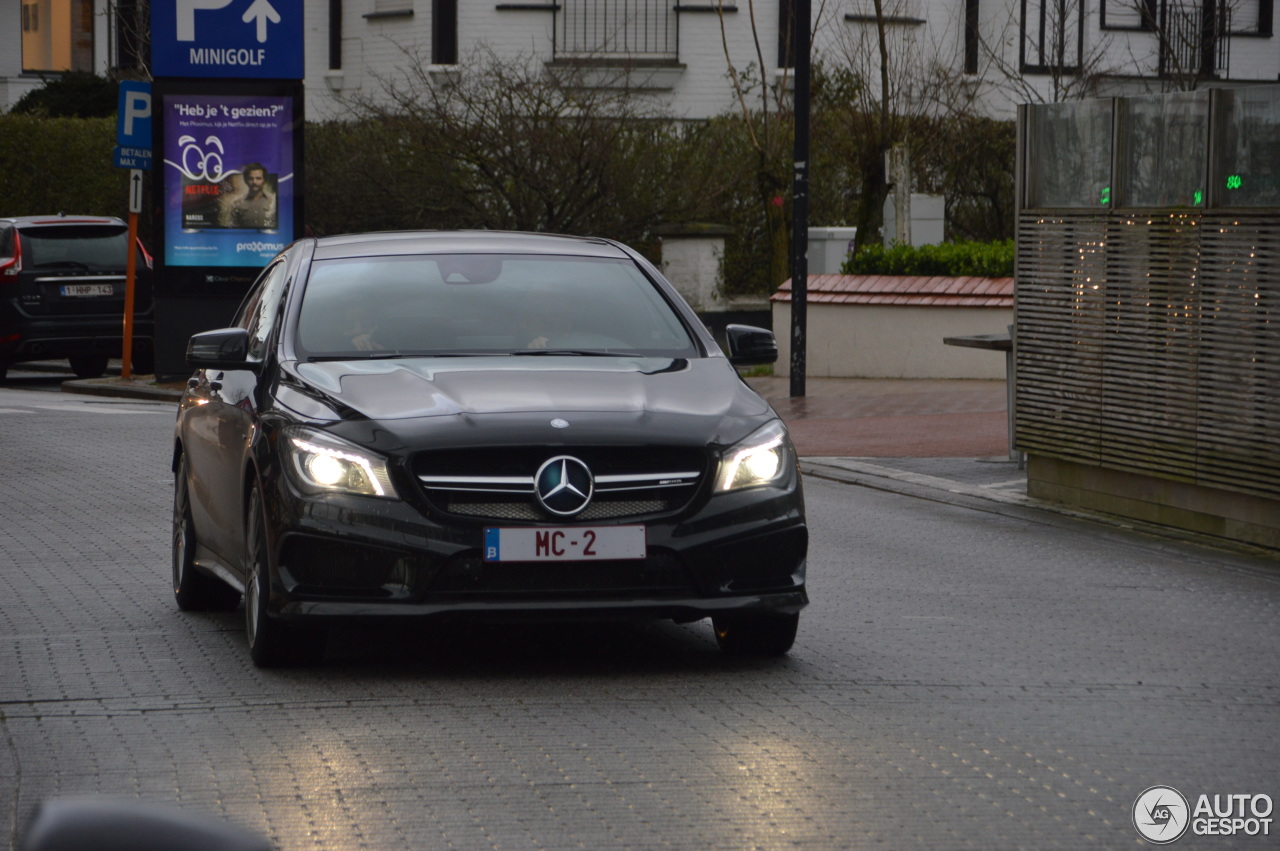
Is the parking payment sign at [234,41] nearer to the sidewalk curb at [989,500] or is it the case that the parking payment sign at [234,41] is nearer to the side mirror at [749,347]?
the sidewalk curb at [989,500]

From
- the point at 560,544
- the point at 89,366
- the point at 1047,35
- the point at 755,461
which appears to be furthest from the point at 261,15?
the point at 1047,35

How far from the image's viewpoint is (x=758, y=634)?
7191mm

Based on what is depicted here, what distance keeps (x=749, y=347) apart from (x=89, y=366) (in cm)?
1888

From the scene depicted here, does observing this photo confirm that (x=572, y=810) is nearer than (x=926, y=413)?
Yes

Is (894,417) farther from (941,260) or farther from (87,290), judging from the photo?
(87,290)

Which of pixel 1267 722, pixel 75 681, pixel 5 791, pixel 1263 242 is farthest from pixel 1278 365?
pixel 5 791

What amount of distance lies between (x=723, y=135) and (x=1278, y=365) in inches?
801

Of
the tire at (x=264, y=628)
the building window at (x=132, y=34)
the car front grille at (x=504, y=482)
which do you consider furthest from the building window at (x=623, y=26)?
the car front grille at (x=504, y=482)

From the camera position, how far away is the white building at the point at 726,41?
1377 inches

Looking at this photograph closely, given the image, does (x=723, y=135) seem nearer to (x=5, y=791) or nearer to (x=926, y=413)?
(x=926, y=413)

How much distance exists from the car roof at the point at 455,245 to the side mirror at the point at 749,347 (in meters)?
0.62

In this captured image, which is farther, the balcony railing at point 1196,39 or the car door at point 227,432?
the balcony railing at point 1196,39

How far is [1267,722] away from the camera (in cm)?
629

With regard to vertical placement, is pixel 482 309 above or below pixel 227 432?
above
